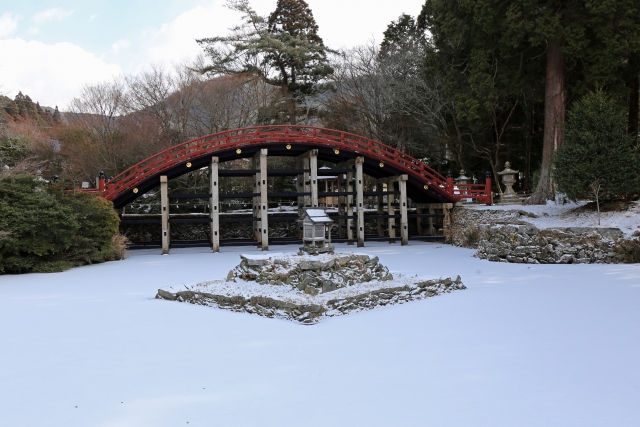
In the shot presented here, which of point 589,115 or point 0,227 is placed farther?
point 589,115

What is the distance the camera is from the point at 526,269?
43.9 feet

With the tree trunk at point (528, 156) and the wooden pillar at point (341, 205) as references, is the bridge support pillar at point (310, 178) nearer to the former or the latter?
the wooden pillar at point (341, 205)

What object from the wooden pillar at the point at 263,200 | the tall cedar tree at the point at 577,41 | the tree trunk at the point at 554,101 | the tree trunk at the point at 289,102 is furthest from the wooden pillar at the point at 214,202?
the tree trunk at the point at 554,101

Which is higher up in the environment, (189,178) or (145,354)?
(189,178)

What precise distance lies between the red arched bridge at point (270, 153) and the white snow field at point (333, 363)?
381 inches

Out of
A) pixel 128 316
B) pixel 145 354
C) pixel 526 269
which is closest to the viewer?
pixel 145 354

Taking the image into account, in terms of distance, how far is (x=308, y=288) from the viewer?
917cm

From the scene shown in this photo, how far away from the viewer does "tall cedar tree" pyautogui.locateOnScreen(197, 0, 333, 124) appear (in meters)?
28.0

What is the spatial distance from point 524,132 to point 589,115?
1266 cm

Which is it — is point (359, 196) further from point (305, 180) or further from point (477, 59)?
point (477, 59)

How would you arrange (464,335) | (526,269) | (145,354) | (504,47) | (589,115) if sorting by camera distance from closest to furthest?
(145,354) < (464,335) < (526,269) < (589,115) < (504,47)

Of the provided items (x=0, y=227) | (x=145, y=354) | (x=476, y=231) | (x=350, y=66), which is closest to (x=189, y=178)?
(x=350, y=66)

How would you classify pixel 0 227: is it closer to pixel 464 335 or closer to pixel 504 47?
pixel 464 335

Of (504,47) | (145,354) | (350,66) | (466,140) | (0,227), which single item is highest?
(350,66)
